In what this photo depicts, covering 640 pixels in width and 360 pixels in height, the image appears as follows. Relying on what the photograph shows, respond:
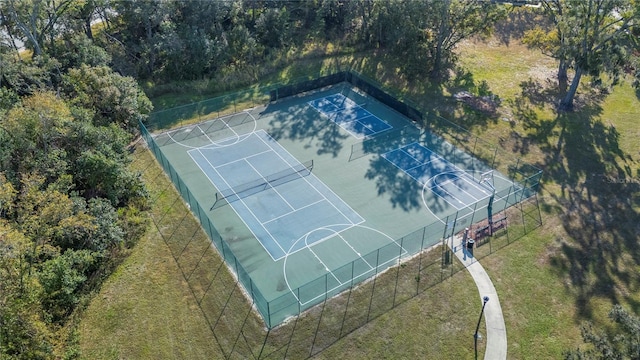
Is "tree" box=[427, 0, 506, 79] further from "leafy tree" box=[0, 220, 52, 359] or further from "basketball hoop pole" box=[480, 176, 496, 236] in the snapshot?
"leafy tree" box=[0, 220, 52, 359]

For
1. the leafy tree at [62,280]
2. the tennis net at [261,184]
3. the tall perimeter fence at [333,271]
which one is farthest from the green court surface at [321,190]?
the leafy tree at [62,280]

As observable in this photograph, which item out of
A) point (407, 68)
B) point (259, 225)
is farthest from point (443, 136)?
point (259, 225)

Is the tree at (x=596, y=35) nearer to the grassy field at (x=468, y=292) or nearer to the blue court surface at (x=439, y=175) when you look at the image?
the grassy field at (x=468, y=292)

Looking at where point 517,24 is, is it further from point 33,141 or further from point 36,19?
point 33,141

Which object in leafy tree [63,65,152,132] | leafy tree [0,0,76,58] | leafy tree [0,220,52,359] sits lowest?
leafy tree [0,220,52,359]

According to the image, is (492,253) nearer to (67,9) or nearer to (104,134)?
(104,134)

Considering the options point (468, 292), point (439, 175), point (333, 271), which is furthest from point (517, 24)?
point (333, 271)

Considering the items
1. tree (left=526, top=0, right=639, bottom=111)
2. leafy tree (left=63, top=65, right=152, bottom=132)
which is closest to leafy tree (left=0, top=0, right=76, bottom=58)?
leafy tree (left=63, top=65, right=152, bottom=132)
